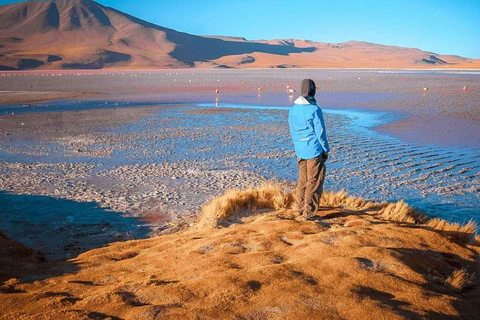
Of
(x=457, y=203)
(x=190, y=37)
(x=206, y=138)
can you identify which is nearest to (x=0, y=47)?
(x=190, y=37)

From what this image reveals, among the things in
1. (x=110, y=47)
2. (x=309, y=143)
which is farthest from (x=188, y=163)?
(x=110, y=47)

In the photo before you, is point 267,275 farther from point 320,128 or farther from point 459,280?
point 320,128

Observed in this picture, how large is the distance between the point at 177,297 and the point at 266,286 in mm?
704

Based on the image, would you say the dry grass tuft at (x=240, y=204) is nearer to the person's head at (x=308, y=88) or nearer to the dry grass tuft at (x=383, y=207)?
the dry grass tuft at (x=383, y=207)

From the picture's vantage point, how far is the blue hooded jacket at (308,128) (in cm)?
546

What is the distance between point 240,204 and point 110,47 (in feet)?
448

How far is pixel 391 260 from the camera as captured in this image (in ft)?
13.8

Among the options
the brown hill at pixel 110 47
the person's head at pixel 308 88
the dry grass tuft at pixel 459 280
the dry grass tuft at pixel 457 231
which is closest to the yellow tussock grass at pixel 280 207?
the dry grass tuft at pixel 457 231

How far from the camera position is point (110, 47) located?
13350cm

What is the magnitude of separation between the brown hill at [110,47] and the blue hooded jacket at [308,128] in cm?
9782

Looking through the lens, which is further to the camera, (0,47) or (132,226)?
(0,47)

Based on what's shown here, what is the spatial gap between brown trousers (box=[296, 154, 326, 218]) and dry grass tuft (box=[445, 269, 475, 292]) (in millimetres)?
1946

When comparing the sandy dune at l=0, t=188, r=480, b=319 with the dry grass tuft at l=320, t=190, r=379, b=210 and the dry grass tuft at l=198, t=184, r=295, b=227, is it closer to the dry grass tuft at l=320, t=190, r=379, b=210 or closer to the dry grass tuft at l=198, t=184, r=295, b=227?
the dry grass tuft at l=198, t=184, r=295, b=227

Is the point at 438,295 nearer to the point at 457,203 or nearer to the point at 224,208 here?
the point at 224,208
